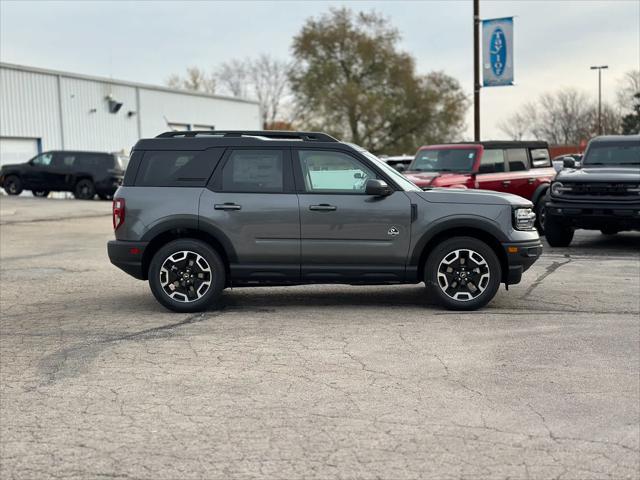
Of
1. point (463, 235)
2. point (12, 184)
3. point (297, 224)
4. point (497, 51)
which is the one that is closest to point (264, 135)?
point (297, 224)

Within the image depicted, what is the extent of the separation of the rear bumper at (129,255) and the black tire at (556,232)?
8.18m

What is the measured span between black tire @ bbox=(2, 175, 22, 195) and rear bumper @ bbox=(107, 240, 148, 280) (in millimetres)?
24329

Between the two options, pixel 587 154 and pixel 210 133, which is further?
pixel 587 154

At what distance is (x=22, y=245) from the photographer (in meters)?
15.7

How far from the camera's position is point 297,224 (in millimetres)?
8422

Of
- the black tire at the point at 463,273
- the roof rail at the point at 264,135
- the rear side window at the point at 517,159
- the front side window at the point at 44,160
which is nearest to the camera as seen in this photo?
the black tire at the point at 463,273

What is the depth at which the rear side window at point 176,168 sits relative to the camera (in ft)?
28.1

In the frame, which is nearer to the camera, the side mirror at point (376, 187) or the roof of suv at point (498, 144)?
the side mirror at point (376, 187)

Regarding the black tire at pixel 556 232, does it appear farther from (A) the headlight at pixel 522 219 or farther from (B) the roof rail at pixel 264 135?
(B) the roof rail at pixel 264 135

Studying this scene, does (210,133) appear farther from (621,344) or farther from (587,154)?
(587,154)

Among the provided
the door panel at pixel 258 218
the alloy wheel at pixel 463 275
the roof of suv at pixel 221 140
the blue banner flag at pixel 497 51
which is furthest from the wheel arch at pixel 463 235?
the blue banner flag at pixel 497 51

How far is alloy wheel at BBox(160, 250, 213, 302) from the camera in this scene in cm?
845

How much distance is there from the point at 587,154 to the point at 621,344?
9.02m

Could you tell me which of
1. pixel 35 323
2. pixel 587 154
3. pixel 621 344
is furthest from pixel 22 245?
pixel 621 344
